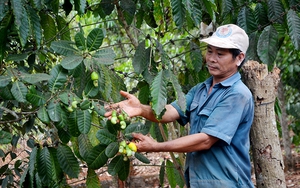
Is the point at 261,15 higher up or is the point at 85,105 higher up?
the point at 261,15

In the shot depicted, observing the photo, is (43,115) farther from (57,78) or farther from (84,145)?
(84,145)

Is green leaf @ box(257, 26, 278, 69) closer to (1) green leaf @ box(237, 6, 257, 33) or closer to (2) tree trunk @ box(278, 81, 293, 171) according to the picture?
(1) green leaf @ box(237, 6, 257, 33)

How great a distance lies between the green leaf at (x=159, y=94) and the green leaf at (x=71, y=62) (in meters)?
0.30

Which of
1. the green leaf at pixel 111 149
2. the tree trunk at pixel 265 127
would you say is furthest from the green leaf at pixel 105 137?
the tree trunk at pixel 265 127

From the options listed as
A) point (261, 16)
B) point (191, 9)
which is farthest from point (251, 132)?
point (191, 9)

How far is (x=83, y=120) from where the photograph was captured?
1.71 m

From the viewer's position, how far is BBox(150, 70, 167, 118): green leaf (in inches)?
61.9

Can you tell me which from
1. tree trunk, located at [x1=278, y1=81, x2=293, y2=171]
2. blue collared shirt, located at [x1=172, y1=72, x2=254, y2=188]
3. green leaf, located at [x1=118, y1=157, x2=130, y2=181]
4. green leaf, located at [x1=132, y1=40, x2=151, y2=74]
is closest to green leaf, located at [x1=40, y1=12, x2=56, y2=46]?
green leaf, located at [x1=132, y1=40, x2=151, y2=74]

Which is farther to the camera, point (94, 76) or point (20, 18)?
point (94, 76)

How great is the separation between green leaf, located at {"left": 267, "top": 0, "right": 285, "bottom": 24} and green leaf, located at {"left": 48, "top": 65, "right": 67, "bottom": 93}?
1.19 meters

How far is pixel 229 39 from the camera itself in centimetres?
199

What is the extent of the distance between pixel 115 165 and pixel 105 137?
0.20 m

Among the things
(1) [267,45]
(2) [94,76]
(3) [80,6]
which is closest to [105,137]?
(2) [94,76]

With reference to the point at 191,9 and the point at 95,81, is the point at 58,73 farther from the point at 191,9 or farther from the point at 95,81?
the point at 191,9
